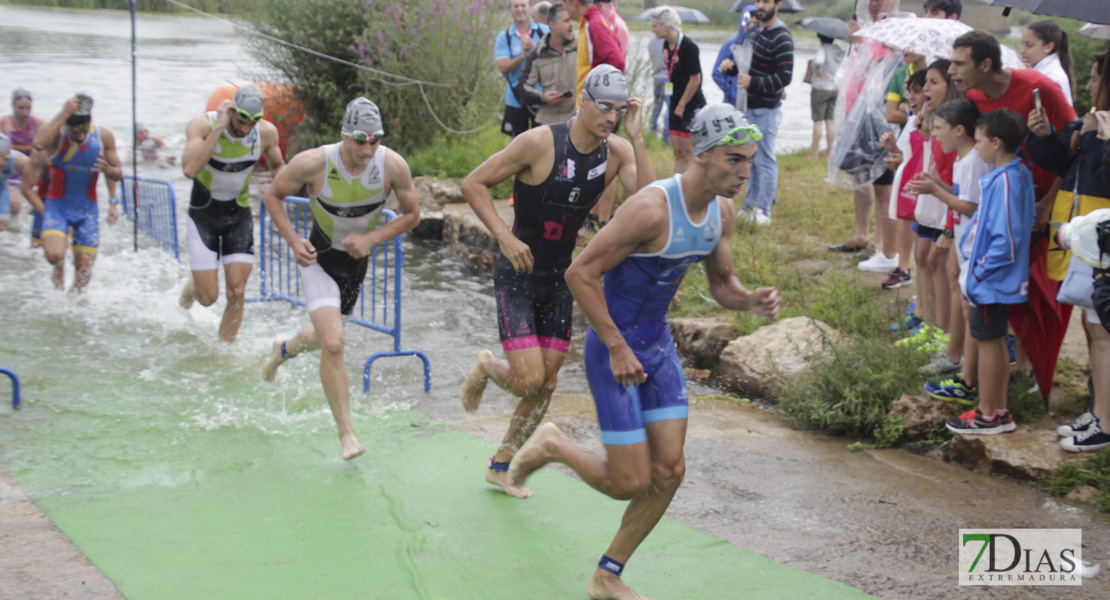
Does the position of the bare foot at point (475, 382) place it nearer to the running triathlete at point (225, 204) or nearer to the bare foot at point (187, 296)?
the running triathlete at point (225, 204)

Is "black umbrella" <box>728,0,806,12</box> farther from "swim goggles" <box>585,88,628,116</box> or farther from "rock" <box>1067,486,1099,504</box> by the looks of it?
"rock" <box>1067,486,1099,504</box>

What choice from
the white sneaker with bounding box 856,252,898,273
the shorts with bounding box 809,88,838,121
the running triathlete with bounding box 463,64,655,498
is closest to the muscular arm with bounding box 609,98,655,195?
the running triathlete with bounding box 463,64,655,498

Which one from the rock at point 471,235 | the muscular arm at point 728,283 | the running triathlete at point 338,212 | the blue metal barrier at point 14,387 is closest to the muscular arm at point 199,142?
the running triathlete at point 338,212

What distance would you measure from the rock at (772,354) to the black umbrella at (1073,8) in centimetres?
226

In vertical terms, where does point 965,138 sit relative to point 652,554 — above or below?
above

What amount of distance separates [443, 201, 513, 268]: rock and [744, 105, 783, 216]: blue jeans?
2600 mm

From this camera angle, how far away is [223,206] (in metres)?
6.63

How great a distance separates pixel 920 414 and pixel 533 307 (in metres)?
2.44

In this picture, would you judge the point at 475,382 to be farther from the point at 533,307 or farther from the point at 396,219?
the point at 396,219

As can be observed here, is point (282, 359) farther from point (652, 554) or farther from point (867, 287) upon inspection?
point (867, 287)

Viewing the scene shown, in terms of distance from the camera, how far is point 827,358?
6113 mm

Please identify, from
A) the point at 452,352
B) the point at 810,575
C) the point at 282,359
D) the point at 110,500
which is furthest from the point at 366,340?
the point at 810,575

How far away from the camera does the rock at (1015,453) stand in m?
4.64

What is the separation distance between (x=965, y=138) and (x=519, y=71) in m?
5.46
